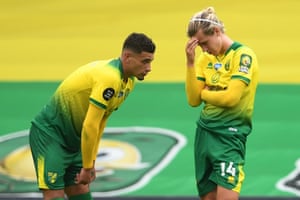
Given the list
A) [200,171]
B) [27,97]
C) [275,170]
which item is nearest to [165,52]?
[27,97]

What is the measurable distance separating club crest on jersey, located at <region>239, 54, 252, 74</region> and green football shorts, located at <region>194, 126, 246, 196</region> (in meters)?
0.41

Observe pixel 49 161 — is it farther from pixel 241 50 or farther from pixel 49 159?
pixel 241 50

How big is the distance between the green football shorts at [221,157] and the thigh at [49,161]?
32.8 inches

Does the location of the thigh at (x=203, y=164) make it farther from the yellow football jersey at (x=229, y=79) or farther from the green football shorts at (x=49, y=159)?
the green football shorts at (x=49, y=159)

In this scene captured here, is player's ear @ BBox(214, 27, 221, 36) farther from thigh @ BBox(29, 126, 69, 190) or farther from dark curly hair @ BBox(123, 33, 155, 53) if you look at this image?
thigh @ BBox(29, 126, 69, 190)

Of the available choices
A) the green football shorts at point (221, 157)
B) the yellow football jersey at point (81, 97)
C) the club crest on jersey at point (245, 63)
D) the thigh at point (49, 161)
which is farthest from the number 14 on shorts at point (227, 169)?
the thigh at point (49, 161)

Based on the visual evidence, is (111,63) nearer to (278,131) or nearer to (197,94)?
(197,94)

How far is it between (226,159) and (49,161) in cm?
105

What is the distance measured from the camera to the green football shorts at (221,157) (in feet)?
18.4

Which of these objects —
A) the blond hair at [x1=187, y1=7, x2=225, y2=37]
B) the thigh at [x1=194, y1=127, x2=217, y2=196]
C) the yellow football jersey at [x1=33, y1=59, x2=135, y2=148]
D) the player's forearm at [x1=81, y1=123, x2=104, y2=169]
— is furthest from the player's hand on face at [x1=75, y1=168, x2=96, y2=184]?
the blond hair at [x1=187, y1=7, x2=225, y2=37]

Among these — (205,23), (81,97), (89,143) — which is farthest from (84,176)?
(205,23)

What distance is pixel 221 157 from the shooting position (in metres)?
5.62

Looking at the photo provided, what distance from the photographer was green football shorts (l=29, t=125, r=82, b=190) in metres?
5.60

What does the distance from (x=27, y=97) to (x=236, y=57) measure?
11.3 feet
